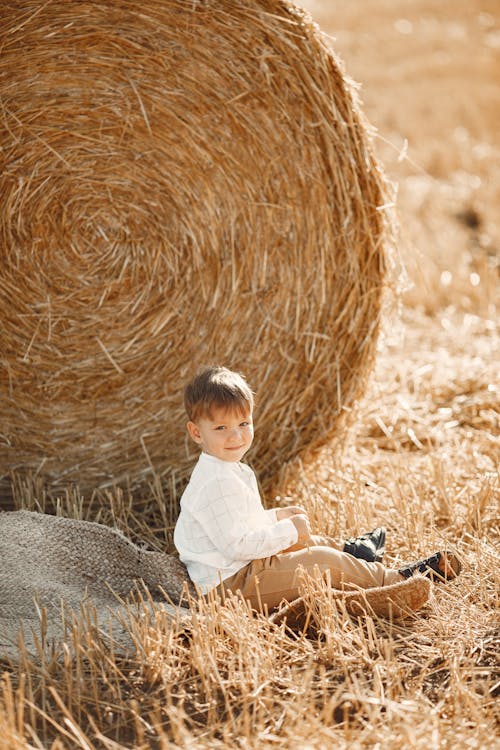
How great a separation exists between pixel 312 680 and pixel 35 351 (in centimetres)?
187

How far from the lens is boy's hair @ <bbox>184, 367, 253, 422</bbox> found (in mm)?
2928

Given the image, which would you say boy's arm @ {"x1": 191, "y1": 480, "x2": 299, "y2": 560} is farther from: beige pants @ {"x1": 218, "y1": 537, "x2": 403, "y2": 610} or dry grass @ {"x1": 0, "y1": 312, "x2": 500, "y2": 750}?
dry grass @ {"x1": 0, "y1": 312, "x2": 500, "y2": 750}

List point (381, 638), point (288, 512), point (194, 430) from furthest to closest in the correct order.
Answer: point (288, 512), point (194, 430), point (381, 638)

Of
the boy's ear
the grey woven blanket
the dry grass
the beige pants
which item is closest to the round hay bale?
the dry grass

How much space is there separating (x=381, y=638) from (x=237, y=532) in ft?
1.82

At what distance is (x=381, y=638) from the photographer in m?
2.61

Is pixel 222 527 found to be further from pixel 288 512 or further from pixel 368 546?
pixel 368 546

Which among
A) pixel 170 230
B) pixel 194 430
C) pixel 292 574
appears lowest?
pixel 292 574

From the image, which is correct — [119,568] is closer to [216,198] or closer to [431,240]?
[216,198]

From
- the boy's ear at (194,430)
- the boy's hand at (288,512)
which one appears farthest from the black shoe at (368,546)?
the boy's ear at (194,430)

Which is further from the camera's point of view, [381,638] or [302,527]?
[302,527]

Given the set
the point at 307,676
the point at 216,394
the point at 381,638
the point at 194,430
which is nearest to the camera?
the point at 307,676

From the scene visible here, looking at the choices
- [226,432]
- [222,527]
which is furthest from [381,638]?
[226,432]

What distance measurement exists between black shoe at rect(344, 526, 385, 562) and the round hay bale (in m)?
0.85
